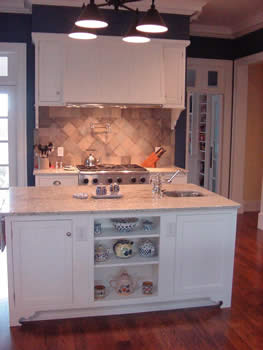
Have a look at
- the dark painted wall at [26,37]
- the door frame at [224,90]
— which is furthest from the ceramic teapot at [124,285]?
the door frame at [224,90]

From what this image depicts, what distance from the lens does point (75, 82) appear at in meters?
4.96

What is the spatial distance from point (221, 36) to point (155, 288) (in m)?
4.52

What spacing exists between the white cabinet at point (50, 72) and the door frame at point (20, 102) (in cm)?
57

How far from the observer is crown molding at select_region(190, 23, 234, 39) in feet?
20.3

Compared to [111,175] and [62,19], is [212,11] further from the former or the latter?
[111,175]

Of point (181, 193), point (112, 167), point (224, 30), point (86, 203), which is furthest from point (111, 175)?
point (224, 30)

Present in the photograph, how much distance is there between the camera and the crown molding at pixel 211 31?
6180 mm

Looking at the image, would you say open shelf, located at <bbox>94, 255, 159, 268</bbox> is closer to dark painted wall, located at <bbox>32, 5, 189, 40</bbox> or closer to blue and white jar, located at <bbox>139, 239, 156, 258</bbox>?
blue and white jar, located at <bbox>139, 239, 156, 258</bbox>

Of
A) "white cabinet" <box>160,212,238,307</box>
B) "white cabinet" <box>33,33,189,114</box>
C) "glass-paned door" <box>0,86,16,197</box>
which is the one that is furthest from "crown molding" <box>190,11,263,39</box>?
"white cabinet" <box>160,212,238,307</box>

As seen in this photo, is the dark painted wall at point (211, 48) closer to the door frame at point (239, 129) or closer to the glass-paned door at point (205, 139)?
the door frame at point (239, 129)

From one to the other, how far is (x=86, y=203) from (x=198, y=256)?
0.98 meters

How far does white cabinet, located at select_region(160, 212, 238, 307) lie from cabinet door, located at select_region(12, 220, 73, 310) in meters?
0.76

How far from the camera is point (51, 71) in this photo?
4938 mm

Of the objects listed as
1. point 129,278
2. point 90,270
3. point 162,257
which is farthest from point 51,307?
point 162,257
